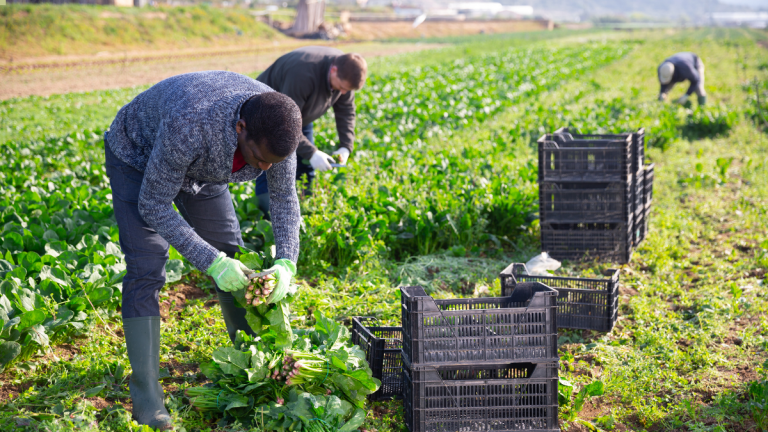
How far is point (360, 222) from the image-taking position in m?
4.84

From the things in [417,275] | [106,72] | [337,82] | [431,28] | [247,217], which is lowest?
[417,275]

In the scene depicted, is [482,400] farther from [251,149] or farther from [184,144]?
[184,144]

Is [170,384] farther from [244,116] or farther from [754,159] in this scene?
[754,159]

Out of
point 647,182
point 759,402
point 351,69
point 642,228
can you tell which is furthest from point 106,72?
point 759,402

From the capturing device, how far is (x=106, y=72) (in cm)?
2292

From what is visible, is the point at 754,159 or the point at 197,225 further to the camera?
the point at 754,159

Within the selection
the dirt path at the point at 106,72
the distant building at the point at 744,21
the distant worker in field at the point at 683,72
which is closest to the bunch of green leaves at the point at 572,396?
the distant worker in field at the point at 683,72

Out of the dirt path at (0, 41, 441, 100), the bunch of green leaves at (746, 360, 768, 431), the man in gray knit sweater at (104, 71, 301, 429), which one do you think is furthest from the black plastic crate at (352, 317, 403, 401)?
the dirt path at (0, 41, 441, 100)

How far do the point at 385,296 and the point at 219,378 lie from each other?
64.1 inches

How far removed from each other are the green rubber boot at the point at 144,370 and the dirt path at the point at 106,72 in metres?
16.5

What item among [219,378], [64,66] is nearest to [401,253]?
[219,378]

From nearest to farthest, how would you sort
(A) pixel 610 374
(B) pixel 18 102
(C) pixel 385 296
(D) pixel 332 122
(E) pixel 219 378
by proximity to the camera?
(E) pixel 219 378 < (A) pixel 610 374 < (C) pixel 385 296 < (D) pixel 332 122 < (B) pixel 18 102

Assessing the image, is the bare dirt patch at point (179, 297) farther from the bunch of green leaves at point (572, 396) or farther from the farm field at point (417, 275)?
the bunch of green leaves at point (572, 396)

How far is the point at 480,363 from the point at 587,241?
2.76 metres
